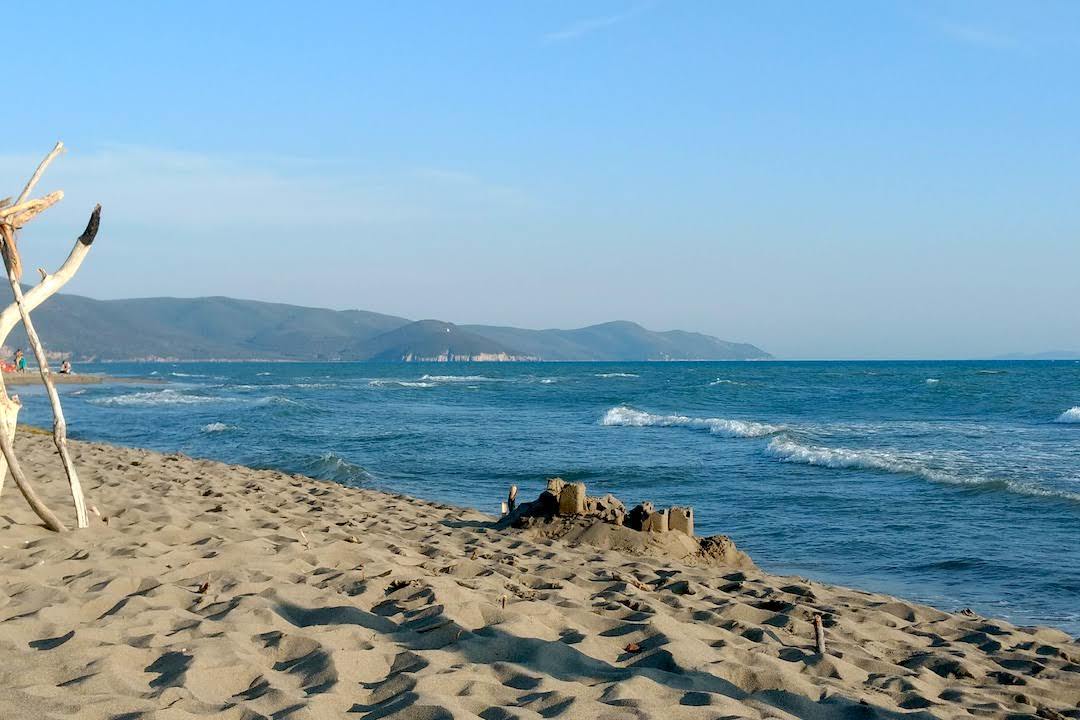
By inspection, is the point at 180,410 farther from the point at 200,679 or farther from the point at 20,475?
the point at 200,679

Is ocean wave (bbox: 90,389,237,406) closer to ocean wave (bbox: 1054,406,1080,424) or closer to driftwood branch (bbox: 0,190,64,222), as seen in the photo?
ocean wave (bbox: 1054,406,1080,424)

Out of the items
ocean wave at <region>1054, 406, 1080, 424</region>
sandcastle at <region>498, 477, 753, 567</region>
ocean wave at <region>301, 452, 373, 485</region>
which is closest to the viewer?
sandcastle at <region>498, 477, 753, 567</region>

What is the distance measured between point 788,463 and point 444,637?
14369mm

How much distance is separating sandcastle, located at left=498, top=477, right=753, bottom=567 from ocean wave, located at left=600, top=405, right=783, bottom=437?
15456 millimetres

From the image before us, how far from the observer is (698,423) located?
2808 cm

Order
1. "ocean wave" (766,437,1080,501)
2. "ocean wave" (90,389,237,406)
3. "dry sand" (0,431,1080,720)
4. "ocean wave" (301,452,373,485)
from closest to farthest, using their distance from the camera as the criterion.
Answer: "dry sand" (0,431,1080,720)
"ocean wave" (766,437,1080,501)
"ocean wave" (301,452,373,485)
"ocean wave" (90,389,237,406)

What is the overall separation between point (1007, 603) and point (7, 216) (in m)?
8.73

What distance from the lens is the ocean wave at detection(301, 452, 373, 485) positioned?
1598cm

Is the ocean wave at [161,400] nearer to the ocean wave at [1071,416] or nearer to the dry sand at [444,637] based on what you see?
the ocean wave at [1071,416]

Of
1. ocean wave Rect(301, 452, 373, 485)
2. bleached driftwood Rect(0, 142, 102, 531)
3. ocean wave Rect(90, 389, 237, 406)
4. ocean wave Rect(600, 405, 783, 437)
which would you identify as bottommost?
ocean wave Rect(90, 389, 237, 406)

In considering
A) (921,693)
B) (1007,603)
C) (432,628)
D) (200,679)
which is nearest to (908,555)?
(1007,603)

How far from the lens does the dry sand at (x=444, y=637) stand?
12.4 ft

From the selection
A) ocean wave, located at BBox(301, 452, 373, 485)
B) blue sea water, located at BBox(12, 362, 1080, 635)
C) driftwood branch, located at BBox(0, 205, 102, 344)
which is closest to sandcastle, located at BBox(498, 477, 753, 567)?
blue sea water, located at BBox(12, 362, 1080, 635)

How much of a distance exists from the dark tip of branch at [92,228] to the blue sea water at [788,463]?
23.1ft
